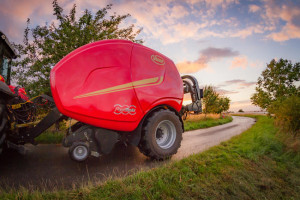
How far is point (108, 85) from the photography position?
2.67m

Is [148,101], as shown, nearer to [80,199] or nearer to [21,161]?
[80,199]

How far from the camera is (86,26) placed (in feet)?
19.8

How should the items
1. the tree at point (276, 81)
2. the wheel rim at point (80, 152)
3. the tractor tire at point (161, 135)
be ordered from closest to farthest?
the wheel rim at point (80, 152)
the tractor tire at point (161, 135)
the tree at point (276, 81)

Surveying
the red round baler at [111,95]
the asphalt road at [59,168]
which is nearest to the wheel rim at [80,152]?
the red round baler at [111,95]

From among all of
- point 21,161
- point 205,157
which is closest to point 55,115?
point 21,161

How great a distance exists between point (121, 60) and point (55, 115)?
1.46 metres

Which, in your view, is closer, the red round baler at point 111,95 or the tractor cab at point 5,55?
the red round baler at point 111,95

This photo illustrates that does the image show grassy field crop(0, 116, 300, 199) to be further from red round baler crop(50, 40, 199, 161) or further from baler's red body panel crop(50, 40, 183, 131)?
baler's red body panel crop(50, 40, 183, 131)

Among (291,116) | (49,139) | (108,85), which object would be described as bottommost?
(49,139)

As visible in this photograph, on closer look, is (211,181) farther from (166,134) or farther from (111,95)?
(111,95)

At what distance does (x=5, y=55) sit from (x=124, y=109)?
3.22 meters

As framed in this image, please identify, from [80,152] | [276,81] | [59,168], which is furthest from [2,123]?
[276,81]

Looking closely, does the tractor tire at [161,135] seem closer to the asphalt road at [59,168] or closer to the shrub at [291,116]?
the asphalt road at [59,168]

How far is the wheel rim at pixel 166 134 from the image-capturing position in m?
3.48
